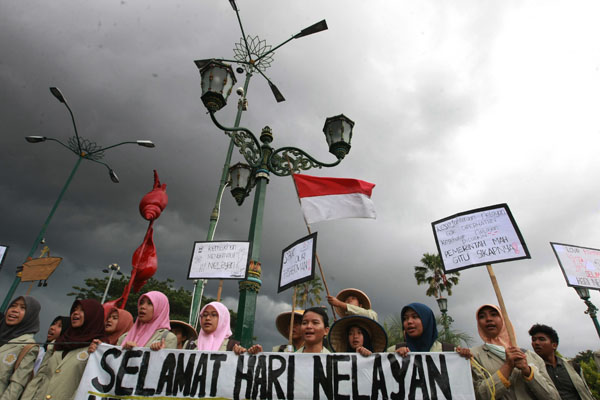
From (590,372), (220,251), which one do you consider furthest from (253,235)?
(590,372)

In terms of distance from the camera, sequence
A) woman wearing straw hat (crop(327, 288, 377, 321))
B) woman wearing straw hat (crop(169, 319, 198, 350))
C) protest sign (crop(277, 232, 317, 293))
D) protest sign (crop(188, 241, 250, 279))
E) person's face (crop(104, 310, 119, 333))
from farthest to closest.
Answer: protest sign (crop(188, 241, 250, 279))
woman wearing straw hat (crop(169, 319, 198, 350))
protest sign (crop(277, 232, 317, 293))
woman wearing straw hat (crop(327, 288, 377, 321))
person's face (crop(104, 310, 119, 333))

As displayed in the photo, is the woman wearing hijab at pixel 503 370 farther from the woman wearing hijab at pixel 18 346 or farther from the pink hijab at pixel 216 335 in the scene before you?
the woman wearing hijab at pixel 18 346

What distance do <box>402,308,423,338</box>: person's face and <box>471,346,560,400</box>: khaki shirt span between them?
534 millimetres

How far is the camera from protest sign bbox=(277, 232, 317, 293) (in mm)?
4559

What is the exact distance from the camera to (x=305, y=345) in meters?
3.69

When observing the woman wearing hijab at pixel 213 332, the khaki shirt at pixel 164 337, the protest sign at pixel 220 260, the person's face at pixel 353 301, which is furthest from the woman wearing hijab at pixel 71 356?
the person's face at pixel 353 301

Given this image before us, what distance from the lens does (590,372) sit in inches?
500

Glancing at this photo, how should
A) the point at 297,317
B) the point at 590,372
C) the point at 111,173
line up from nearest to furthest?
the point at 297,317, the point at 590,372, the point at 111,173

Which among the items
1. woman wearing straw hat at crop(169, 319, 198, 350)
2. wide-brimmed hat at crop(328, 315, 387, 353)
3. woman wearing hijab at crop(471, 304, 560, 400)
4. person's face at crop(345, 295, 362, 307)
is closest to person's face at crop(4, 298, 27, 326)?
woman wearing straw hat at crop(169, 319, 198, 350)

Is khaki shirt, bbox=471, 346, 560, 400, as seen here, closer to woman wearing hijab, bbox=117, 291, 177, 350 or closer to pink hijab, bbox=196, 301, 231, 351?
pink hijab, bbox=196, 301, 231, 351

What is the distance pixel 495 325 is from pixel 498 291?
0.52 metres

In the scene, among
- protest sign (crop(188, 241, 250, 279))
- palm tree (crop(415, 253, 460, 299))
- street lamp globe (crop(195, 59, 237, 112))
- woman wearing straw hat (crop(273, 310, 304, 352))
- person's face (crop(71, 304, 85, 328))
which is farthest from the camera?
palm tree (crop(415, 253, 460, 299))

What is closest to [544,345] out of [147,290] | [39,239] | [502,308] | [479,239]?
[502,308]

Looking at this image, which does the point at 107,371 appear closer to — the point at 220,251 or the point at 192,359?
the point at 192,359
